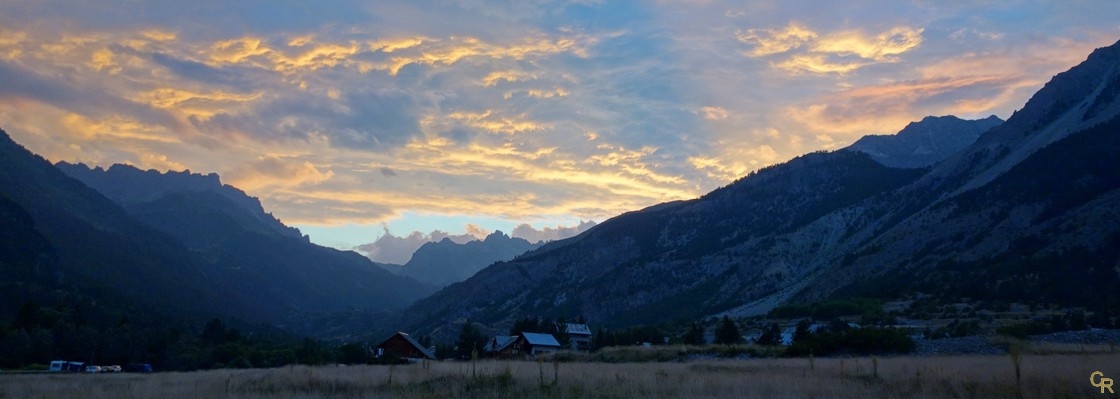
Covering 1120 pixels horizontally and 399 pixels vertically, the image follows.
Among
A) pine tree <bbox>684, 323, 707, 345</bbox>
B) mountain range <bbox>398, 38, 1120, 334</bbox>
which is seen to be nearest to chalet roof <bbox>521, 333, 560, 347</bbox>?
pine tree <bbox>684, 323, 707, 345</bbox>

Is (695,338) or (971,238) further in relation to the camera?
(971,238)

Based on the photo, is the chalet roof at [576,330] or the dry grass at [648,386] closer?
the dry grass at [648,386]

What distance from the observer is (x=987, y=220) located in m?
127

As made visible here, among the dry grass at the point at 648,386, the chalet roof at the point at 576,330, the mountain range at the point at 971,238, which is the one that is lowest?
the dry grass at the point at 648,386

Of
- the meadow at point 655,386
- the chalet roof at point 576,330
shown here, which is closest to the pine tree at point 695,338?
the chalet roof at point 576,330

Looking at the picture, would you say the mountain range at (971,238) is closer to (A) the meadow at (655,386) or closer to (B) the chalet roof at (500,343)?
(B) the chalet roof at (500,343)

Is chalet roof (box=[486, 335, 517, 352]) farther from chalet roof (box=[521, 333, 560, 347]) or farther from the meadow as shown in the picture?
the meadow

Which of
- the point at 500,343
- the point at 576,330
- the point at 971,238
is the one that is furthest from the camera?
the point at 971,238

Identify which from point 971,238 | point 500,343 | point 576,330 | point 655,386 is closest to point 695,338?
point 500,343

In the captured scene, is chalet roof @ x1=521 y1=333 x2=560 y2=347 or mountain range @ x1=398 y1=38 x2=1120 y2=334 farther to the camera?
mountain range @ x1=398 y1=38 x2=1120 y2=334

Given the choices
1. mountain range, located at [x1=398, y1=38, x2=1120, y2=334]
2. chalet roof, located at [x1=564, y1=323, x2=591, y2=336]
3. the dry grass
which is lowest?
the dry grass

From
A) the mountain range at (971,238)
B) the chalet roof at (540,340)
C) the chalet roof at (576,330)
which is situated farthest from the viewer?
the chalet roof at (576,330)

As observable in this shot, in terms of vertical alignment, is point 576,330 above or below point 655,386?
above

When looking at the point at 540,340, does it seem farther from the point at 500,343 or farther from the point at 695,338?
the point at 695,338
